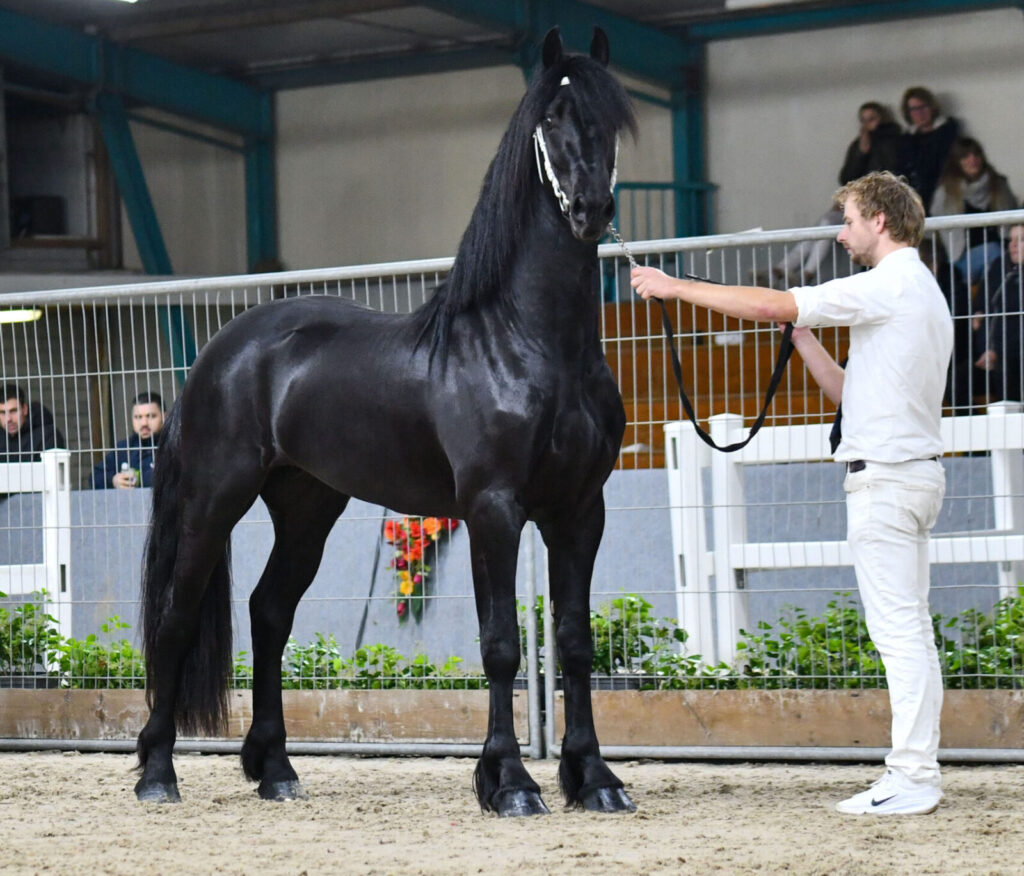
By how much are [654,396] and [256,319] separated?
57.3 inches

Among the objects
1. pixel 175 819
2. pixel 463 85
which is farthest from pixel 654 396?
pixel 463 85

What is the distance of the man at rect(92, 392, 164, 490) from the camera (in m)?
5.09

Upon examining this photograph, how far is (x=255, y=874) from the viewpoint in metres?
2.94

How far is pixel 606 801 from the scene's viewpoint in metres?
3.58

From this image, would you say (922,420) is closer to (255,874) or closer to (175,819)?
(255,874)

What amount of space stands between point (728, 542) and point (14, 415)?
2778 millimetres

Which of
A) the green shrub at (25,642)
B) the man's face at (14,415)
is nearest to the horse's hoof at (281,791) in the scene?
the green shrub at (25,642)

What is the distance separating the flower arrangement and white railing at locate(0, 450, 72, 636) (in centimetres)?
126

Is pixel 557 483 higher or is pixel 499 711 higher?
pixel 557 483

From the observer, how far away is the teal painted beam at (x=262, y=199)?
47.7ft

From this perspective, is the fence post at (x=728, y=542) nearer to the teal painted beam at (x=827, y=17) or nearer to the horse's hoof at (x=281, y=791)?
the horse's hoof at (x=281, y=791)

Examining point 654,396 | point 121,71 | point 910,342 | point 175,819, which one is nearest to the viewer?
point 910,342

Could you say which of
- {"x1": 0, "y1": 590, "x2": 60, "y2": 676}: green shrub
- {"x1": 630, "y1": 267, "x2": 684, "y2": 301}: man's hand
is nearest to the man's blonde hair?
{"x1": 630, "y1": 267, "x2": 684, "y2": 301}: man's hand

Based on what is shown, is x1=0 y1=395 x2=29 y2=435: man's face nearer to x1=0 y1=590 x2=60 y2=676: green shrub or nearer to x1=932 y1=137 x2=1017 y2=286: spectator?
x1=0 y1=590 x2=60 y2=676: green shrub
